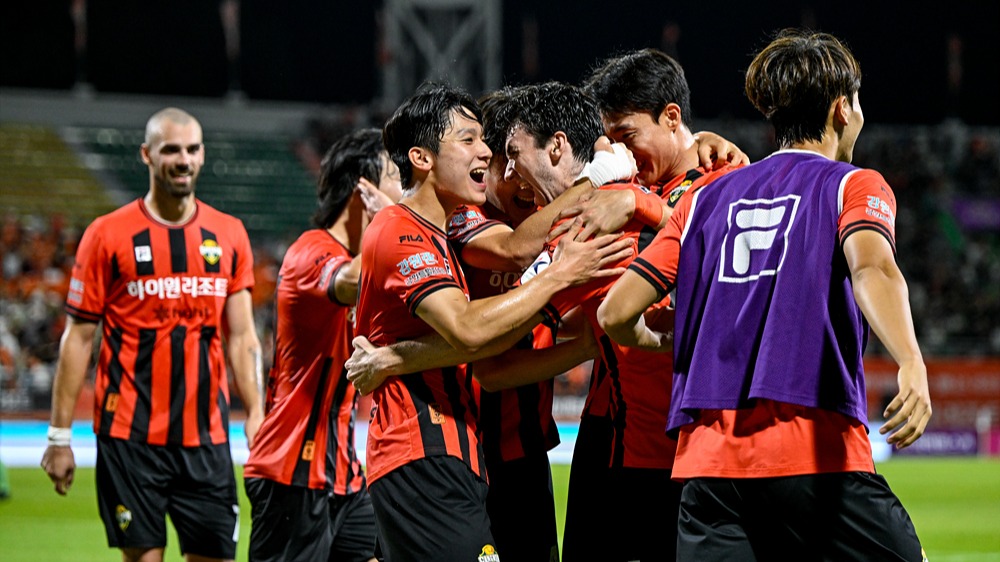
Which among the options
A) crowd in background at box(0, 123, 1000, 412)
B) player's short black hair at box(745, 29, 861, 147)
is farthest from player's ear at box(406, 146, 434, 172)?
crowd in background at box(0, 123, 1000, 412)

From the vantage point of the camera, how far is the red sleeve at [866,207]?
10.2 feet

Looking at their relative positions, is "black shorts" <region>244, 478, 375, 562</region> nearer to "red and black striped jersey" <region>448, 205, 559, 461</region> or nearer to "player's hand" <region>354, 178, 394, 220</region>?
"player's hand" <region>354, 178, 394, 220</region>

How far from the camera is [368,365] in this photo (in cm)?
406

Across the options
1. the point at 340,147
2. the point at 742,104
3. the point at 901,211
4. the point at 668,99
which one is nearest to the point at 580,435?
the point at 668,99

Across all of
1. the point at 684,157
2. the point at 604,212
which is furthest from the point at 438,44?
the point at 604,212

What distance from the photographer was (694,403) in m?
3.40

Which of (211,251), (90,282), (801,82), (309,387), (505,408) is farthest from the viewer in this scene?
(211,251)

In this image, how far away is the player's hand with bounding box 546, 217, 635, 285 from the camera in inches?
152

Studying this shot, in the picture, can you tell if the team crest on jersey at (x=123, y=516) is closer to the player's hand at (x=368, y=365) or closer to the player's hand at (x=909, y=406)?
the player's hand at (x=368, y=365)

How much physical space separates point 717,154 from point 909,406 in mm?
1916

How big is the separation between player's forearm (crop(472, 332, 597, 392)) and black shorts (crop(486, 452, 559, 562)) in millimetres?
438

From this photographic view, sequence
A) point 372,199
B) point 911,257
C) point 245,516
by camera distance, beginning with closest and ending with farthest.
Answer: point 372,199, point 245,516, point 911,257

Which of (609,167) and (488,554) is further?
(609,167)

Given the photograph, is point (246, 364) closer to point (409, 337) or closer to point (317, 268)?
point (317, 268)
